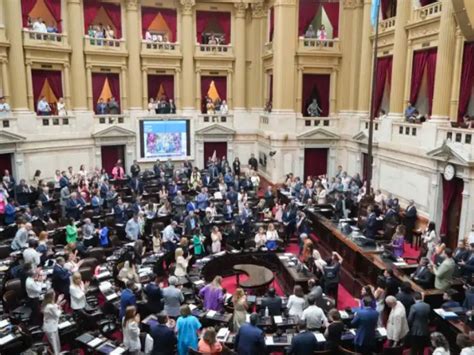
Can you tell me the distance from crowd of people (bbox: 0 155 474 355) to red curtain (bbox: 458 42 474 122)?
431 centimetres

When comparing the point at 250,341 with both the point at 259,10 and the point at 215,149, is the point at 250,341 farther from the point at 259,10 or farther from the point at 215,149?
the point at 259,10

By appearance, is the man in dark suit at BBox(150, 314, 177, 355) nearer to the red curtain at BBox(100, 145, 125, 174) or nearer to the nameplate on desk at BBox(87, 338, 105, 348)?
the nameplate on desk at BBox(87, 338, 105, 348)

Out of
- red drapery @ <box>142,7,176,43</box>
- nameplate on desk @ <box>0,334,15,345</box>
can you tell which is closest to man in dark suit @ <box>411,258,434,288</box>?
nameplate on desk @ <box>0,334,15,345</box>

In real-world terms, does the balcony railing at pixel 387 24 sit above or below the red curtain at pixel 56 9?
below

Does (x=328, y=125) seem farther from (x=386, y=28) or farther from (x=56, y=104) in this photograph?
(x=56, y=104)

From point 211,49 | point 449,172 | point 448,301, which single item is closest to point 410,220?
point 449,172

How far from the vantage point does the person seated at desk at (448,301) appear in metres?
9.74

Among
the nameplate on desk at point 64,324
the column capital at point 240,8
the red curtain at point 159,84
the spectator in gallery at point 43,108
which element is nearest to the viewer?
the nameplate on desk at point 64,324

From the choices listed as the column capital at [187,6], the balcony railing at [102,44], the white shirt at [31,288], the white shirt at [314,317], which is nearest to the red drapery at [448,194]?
the white shirt at [314,317]

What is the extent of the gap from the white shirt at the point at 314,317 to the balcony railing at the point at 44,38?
1939 cm

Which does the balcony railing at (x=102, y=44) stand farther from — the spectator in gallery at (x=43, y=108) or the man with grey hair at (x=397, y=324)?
the man with grey hair at (x=397, y=324)

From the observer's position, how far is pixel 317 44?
949 inches

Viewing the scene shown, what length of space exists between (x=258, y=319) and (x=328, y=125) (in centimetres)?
1693

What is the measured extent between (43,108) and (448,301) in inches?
800
